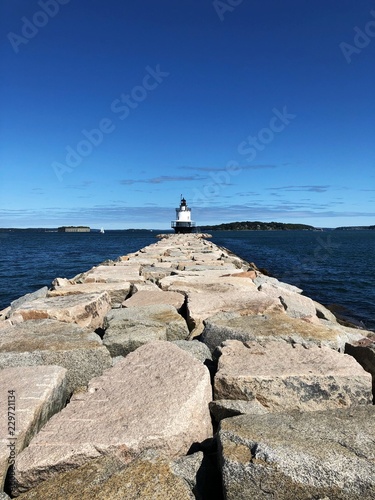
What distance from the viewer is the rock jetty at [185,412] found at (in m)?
1.50

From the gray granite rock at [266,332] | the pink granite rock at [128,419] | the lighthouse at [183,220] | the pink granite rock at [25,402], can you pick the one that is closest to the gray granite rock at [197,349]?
the gray granite rock at [266,332]

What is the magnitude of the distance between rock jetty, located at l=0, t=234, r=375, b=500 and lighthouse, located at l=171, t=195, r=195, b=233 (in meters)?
44.6

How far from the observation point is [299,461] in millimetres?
1503

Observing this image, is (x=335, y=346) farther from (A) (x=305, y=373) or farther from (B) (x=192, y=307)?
(B) (x=192, y=307)

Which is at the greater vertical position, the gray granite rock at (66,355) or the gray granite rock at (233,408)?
the gray granite rock at (66,355)

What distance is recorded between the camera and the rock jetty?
4.91 feet

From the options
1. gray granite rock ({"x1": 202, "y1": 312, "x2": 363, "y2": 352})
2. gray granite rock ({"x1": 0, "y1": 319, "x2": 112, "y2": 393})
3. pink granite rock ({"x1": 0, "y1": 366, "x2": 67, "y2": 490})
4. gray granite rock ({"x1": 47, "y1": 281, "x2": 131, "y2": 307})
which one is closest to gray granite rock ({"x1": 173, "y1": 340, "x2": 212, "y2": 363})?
gray granite rock ({"x1": 202, "y1": 312, "x2": 363, "y2": 352})

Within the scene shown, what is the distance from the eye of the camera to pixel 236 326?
3.22 m

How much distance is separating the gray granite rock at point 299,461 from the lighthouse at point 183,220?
1822 inches

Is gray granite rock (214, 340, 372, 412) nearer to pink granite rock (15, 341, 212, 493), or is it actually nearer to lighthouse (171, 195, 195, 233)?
pink granite rock (15, 341, 212, 493)

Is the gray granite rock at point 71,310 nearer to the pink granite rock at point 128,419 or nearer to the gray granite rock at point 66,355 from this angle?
the gray granite rock at point 66,355

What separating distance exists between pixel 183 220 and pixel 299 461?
46.7m

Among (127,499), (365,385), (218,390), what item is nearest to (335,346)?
(365,385)

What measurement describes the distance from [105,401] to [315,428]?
42.8 inches
